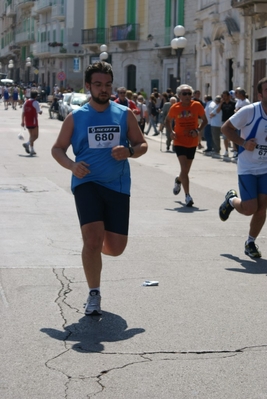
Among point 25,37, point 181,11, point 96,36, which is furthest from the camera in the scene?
point 25,37

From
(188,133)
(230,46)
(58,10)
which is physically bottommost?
(188,133)

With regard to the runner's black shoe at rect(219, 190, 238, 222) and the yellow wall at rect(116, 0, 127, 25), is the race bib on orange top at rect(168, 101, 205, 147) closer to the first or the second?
the runner's black shoe at rect(219, 190, 238, 222)

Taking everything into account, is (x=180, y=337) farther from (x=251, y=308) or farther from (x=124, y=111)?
(x=124, y=111)

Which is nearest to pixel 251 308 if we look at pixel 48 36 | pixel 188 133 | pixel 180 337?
pixel 180 337

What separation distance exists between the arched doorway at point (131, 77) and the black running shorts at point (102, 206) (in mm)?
48310

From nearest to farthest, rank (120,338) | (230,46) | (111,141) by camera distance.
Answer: (120,338), (111,141), (230,46)

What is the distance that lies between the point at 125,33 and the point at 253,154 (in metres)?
45.8

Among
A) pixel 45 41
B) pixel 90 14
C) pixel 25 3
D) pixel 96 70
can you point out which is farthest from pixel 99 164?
pixel 25 3

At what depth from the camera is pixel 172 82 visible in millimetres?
48812

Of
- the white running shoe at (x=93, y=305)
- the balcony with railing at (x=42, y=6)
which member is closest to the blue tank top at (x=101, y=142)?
the white running shoe at (x=93, y=305)

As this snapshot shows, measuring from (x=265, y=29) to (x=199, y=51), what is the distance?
9.04 metres

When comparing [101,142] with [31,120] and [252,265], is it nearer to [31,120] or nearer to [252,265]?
[252,265]

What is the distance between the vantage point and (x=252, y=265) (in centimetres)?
809

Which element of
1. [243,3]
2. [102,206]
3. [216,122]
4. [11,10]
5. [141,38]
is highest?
[11,10]
